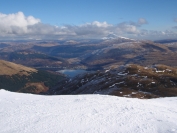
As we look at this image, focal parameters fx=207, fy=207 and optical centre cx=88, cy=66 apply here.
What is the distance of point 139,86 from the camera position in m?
122

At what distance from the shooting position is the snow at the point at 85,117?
26.5 m

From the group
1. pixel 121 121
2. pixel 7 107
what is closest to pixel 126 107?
pixel 121 121

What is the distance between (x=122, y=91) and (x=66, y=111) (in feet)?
256

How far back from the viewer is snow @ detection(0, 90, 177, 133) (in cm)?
2655

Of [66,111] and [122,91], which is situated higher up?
[66,111]

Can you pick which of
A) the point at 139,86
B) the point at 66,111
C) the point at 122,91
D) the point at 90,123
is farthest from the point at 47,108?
the point at 139,86

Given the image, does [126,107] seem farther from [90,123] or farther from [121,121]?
[90,123]

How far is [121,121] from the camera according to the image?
28.5 meters

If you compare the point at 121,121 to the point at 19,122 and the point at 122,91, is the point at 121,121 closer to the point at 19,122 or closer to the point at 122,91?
the point at 19,122

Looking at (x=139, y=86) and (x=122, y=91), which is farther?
(x=139, y=86)

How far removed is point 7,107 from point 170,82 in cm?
11373

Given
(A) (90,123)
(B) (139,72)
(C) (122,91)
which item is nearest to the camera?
(A) (90,123)

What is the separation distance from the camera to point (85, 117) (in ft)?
98.8

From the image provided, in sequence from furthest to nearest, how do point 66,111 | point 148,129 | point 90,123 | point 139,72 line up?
point 139,72, point 66,111, point 90,123, point 148,129
